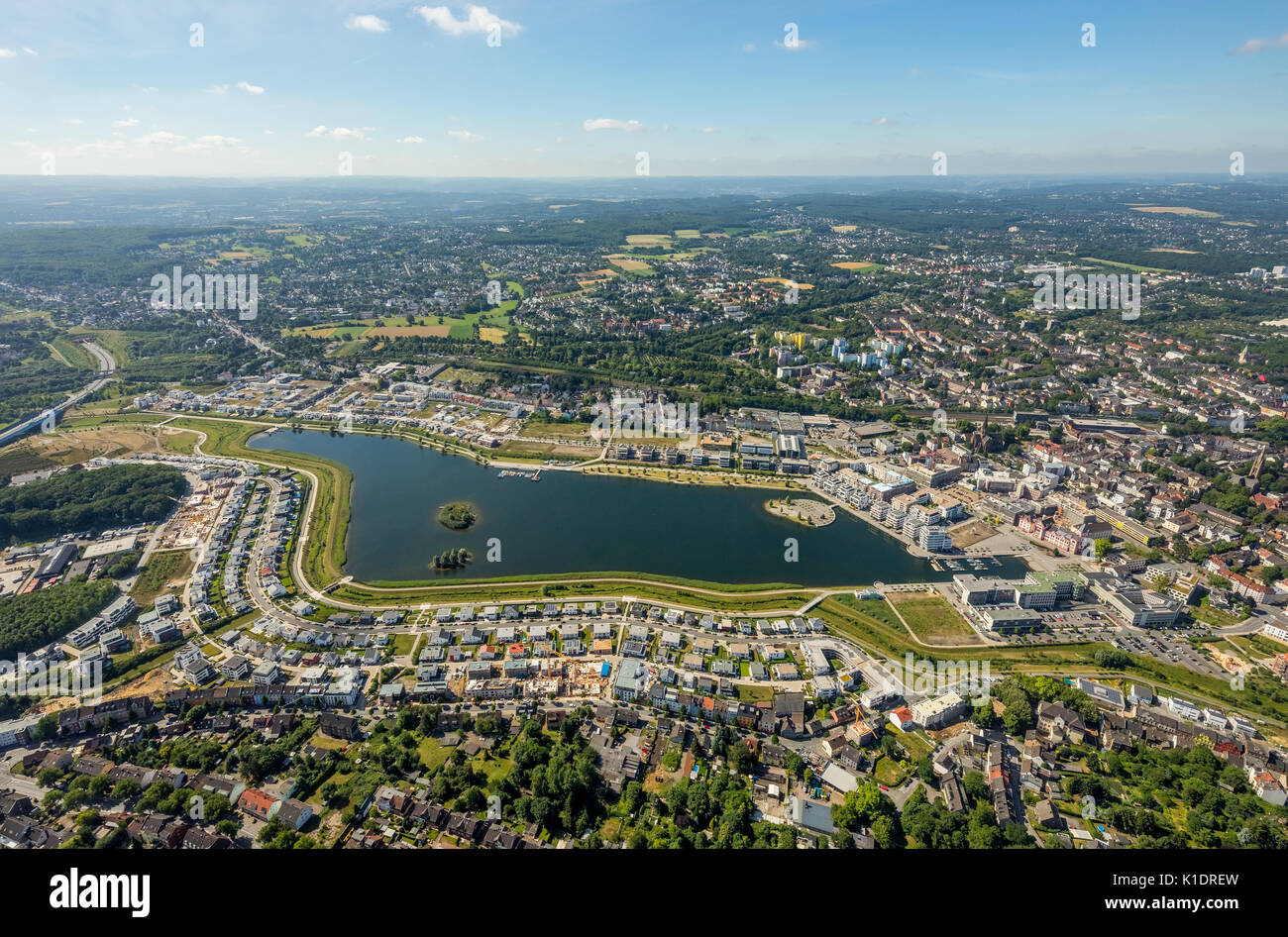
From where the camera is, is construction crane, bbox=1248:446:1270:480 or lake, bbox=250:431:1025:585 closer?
lake, bbox=250:431:1025:585

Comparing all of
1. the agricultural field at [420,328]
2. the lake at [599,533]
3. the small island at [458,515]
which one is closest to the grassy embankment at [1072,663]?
the lake at [599,533]

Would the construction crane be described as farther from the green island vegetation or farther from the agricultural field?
the agricultural field

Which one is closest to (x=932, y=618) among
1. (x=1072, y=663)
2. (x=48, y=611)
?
(x=1072, y=663)

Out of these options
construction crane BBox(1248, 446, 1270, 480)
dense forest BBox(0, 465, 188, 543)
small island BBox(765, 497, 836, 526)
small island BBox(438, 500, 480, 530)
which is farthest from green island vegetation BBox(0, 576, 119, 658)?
construction crane BBox(1248, 446, 1270, 480)

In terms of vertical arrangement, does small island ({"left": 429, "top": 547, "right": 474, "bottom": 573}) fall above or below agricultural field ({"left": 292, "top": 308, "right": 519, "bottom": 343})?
below

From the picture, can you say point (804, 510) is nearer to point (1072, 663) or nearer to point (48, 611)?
point (1072, 663)

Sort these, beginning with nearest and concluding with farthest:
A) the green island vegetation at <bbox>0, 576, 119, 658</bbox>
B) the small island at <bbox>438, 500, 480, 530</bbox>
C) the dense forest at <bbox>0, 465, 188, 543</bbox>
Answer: the green island vegetation at <bbox>0, 576, 119, 658</bbox> < the dense forest at <bbox>0, 465, 188, 543</bbox> < the small island at <bbox>438, 500, 480, 530</bbox>
